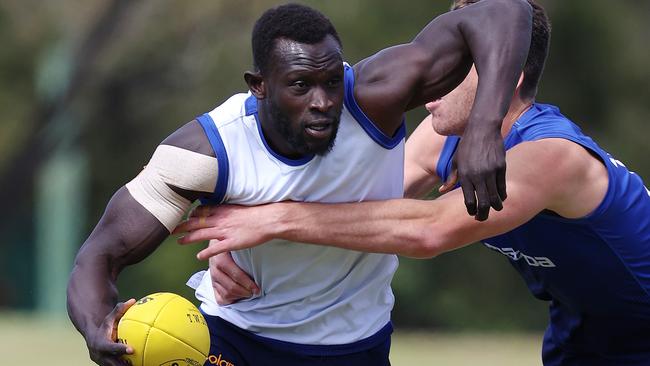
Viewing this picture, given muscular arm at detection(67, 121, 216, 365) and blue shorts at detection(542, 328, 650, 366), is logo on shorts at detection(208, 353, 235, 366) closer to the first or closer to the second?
muscular arm at detection(67, 121, 216, 365)

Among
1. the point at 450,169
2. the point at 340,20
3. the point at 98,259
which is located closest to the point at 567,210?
the point at 450,169

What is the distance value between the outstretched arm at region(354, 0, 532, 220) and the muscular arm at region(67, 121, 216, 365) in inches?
30.8

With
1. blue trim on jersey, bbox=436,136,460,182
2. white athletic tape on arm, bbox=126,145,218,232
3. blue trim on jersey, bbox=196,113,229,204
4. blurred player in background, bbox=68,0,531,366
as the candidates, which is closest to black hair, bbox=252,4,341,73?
blurred player in background, bbox=68,0,531,366

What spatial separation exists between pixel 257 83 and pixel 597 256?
177 centimetres

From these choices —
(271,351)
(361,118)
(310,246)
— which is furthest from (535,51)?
(271,351)

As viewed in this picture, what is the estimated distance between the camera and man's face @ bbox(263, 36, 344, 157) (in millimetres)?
4945

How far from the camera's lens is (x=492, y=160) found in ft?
15.3

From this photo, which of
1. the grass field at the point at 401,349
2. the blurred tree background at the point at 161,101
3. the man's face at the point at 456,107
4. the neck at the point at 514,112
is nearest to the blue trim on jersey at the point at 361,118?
the man's face at the point at 456,107

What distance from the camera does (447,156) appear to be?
239 inches

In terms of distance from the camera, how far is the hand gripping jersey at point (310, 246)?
5.16m

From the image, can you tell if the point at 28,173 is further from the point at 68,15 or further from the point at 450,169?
the point at 450,169

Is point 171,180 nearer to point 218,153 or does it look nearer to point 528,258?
point 218,153

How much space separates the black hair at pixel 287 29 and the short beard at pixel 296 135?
0.21 meters

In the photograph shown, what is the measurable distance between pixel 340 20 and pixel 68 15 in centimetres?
561
